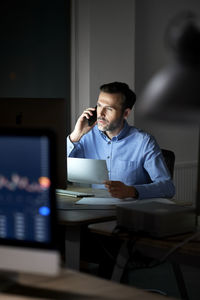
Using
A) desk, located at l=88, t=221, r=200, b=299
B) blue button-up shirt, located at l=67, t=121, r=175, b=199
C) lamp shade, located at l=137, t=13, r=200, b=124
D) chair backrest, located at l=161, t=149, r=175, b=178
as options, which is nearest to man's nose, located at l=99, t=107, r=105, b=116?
blue button-up shirt, located at l=67, t=121, r=175, b=199

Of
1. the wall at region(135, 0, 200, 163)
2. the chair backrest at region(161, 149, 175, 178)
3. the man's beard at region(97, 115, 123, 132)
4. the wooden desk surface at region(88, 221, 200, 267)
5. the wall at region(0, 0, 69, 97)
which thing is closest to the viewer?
the wooden desk surface at region(88, 221, 200, 267)

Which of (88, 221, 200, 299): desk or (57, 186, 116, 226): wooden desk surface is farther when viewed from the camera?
(57, 186, 116, 226): wooden desk surface

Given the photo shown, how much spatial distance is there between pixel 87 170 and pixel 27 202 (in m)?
1.50

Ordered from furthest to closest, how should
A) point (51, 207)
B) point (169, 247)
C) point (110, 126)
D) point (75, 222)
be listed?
point (110, 126), point (75, 222), point (169, 247), point (51, 207)

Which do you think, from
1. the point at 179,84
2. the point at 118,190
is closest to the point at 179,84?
the point at 179,84

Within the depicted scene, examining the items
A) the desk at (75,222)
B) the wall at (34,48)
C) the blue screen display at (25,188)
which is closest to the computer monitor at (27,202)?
the blue screen display at (25,188)

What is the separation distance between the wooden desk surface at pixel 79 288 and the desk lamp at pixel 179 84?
471 millimetres

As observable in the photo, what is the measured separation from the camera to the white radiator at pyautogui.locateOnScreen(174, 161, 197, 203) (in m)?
5.04

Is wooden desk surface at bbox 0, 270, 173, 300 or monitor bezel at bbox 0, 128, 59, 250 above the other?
monitor bezel at bbox 0, 128, 59, 250

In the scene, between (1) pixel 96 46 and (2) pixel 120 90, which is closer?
(2) pixel 120 90

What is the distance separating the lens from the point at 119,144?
3180mm

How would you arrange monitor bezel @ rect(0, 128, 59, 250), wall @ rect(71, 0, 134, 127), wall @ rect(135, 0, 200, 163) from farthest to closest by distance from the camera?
wall @ rect(135, 0, 200, 163), wall @ rect(71, 0, 134, 127), monitor bezel @ rect(0, 128, 59, 250)

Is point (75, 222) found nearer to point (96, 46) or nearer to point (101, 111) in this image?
point (101, 111)

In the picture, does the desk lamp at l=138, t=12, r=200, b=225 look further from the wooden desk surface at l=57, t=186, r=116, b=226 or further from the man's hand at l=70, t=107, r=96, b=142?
the man's hand at l=70, t=107, r=96, b=142
